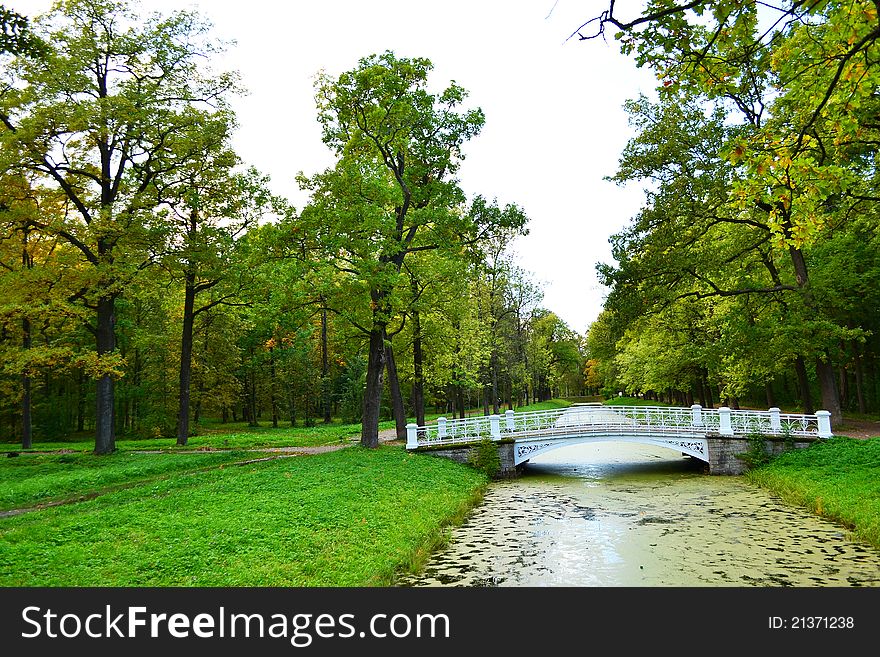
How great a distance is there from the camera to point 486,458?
20.9m

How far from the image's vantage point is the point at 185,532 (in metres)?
9.09

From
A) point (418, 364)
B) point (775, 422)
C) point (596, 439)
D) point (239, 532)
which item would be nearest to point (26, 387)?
point (418, 364)

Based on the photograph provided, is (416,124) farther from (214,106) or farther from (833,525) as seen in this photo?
(833,525)

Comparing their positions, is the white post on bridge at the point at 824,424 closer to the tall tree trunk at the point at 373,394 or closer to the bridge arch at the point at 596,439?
the bridge arch at the point at 596,439

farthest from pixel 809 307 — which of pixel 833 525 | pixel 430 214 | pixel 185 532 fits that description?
pixel 185 532

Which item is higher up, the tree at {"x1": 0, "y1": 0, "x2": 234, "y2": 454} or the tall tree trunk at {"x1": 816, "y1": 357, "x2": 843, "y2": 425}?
the tree at {"x1": 0, "y1": 0, "x2": 234, "y2": 454}

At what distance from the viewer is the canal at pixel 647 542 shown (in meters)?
8.93

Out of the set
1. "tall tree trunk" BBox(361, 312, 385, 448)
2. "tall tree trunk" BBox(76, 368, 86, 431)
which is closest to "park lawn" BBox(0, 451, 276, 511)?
"tall tree trunk" BBox(361, 312, 385, 448)

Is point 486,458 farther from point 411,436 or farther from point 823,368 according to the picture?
point 823,368

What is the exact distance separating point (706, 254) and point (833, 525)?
11.9 metres

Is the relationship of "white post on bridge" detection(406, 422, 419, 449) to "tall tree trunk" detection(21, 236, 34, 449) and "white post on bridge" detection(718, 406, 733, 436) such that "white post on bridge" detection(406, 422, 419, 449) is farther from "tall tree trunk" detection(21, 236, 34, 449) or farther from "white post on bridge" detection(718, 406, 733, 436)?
"tall tree trunk" detection(21, 236, 34, 449)

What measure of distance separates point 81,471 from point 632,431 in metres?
→ 20.3

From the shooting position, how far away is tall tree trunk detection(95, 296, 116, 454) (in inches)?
770

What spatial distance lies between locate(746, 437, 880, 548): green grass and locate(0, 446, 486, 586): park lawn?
9.23 metres
